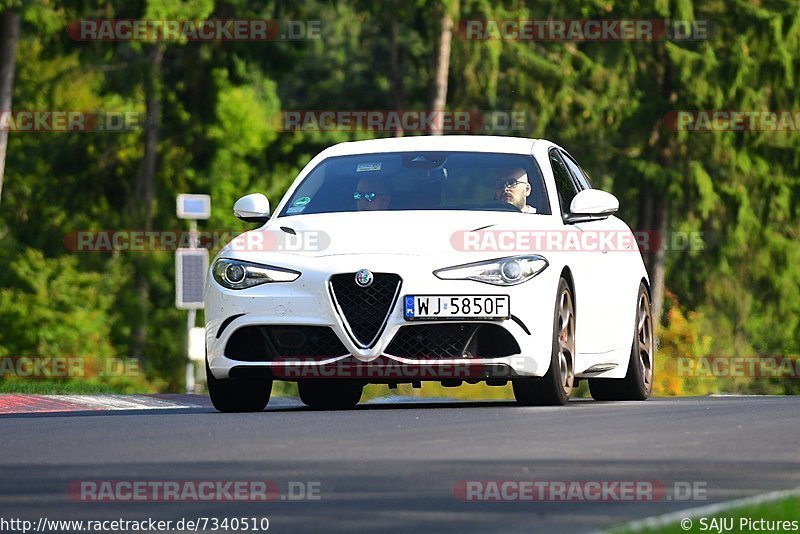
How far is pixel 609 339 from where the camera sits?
1466 centimetres

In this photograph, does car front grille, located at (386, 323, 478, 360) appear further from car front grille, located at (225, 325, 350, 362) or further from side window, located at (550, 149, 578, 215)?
side window, located at (550, 149, 578, 215)

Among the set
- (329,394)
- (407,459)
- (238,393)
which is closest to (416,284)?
(238,393)

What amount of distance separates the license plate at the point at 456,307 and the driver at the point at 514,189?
132 cm

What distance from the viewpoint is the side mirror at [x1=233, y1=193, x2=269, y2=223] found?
14055 mm

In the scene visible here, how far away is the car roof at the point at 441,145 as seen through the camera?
48.2 feet

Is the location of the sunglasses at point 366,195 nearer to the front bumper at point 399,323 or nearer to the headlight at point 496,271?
the front bumper at point 399,323

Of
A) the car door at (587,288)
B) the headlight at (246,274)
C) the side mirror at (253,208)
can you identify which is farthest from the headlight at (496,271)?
the side mirror at (253,208)

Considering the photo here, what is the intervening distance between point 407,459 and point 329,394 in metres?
6.04

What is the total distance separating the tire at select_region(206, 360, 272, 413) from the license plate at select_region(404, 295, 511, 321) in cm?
133

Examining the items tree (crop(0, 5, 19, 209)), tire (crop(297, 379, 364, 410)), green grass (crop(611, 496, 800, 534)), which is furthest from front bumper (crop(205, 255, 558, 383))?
tree (crop(0, 5, 19, 209))

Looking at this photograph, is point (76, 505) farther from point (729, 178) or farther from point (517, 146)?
point (729, 178)

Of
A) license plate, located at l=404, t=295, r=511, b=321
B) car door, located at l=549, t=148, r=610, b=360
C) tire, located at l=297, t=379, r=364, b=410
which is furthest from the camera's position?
tire, located at l=297, t=379, r=364, b=410

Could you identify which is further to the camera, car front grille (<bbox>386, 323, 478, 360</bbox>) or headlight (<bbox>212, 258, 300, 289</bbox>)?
headlight (<bbox>212, 258, 300, 289</bbox>)

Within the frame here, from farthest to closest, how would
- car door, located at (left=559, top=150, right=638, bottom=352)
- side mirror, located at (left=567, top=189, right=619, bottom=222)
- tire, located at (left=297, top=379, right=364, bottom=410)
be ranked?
1. tire, located at (left=297, top=379, right=364, bottom=410)
2. car door, located at (left=559, top=150, right=638, bottom=352)
3. side mirror, located at (left=567, top=189, right=619, bottom=222)
